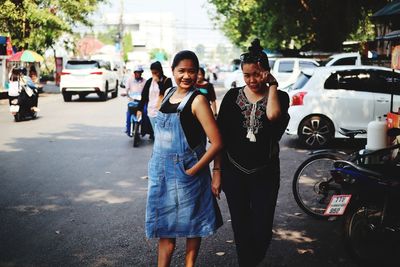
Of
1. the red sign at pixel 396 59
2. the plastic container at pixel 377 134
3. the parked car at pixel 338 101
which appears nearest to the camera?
the plastic container at pixel 377 134

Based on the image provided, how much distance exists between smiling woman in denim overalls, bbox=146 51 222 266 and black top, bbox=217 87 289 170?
0.32 m

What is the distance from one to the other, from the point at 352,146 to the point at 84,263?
25.5 ft

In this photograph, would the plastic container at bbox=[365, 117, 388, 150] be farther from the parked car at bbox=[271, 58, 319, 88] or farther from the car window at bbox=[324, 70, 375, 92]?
the parked car at bbox=[271, 58, 319, 88]

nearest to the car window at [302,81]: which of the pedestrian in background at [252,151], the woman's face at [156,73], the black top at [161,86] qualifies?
the black top at [161,86]

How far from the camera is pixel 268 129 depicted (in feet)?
12.1

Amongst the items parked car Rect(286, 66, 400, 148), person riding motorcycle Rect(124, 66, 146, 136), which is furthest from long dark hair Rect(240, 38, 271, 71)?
person riding motorcycle Rect(124, 66, 146, 136)

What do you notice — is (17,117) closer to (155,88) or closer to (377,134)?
(155,88)

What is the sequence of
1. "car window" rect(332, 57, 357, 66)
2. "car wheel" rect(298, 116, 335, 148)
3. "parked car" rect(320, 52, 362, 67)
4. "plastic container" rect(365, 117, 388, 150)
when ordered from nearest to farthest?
"plastic container" rect(365, 117, 388, 150) < "car wheel" rect(298, 116, 335, 148) < "parked car" rect(320, 52, 362, 67) < "car window" rect(332, 57, 357, 66)

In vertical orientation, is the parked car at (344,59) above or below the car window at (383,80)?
above

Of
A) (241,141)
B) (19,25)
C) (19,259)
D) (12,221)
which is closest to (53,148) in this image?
(12,221)

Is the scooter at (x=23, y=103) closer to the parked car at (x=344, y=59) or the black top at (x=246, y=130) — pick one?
the parked car at (x=344, y=59)

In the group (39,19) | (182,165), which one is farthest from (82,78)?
(182,165)

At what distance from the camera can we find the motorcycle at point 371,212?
4207mm

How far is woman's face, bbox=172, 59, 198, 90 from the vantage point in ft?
11.2
